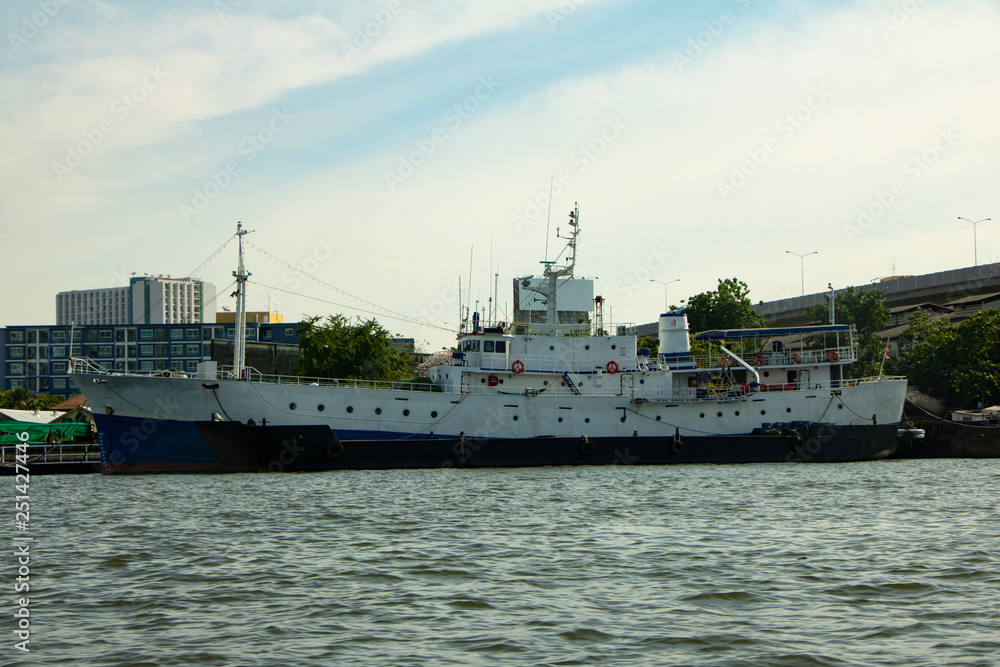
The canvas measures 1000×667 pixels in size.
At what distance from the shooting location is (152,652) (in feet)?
28.4

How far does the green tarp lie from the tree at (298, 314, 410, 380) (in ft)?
54.3

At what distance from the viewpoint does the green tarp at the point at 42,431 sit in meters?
37.7

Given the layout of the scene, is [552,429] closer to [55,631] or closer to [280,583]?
[280,583]

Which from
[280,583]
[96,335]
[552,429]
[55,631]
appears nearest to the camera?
[55,631]

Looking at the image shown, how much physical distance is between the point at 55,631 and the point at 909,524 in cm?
1387

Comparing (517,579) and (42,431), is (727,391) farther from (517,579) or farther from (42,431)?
(42,431)

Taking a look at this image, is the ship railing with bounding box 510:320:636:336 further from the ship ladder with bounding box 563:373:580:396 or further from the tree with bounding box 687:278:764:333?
the tree with bounding box 687:278:764:333

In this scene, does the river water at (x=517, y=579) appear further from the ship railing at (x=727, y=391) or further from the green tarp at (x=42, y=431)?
the green tarp at (x=42, y=431)

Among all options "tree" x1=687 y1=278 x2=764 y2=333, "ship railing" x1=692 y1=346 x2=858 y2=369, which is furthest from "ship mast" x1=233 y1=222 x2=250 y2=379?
"tree" x1=687 y1=278 x2=764 y2=333

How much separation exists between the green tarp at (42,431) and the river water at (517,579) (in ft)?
61.2

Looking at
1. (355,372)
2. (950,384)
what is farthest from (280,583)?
(950,384)

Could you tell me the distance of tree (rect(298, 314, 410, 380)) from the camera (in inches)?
2138

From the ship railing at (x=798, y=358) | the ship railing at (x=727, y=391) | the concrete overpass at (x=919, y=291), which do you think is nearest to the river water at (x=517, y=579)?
the ship railing at (x=727, y=391)

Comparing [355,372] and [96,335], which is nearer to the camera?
[355,372]
